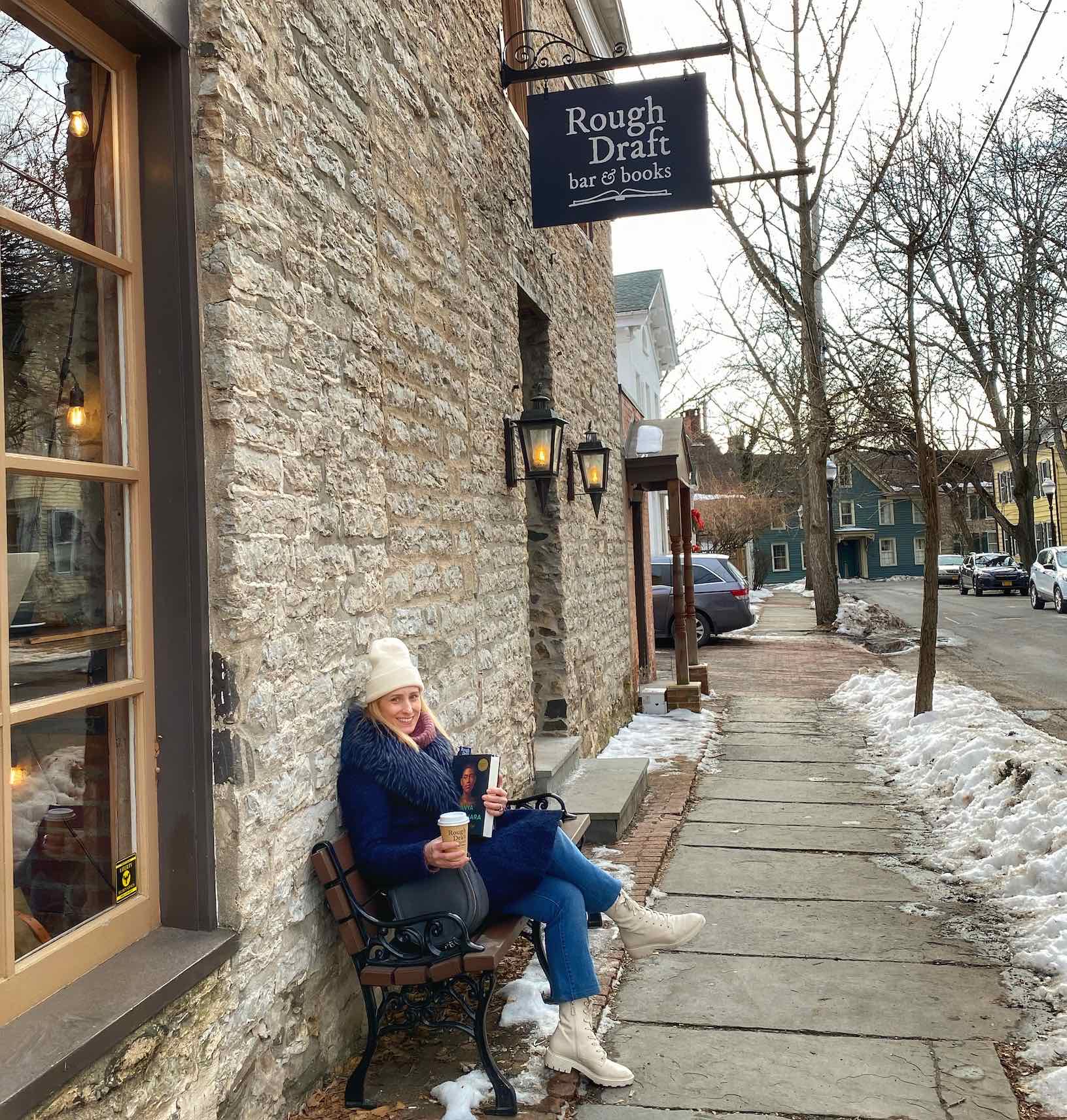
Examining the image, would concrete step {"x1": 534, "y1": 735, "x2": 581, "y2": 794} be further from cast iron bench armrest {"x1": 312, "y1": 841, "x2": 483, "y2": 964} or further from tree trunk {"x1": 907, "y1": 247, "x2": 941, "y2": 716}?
tree trunk {"x1": 907, "y1": 247, "x2": 941, "y2": 716}

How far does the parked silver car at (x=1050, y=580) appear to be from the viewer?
2178cm

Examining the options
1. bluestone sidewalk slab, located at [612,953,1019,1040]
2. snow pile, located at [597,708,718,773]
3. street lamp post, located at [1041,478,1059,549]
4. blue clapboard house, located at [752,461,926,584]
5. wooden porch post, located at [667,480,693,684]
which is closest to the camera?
bluestone sidewalk slab, located at [612,953,1019,1040]

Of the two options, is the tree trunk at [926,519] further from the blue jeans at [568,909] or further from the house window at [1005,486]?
the house window at [1005,486]

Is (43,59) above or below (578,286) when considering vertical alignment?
below

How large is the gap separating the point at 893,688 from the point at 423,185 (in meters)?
7.84

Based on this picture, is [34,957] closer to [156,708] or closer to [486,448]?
[156,708]

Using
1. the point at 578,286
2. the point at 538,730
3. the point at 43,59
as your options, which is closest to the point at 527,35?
the point at 578,286

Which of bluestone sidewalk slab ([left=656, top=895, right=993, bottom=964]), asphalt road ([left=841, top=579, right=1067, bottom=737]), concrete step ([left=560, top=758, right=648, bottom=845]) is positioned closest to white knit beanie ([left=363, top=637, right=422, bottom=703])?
bluestone sidewalk slab ([left=656, top=895, right=993, bottom=964])

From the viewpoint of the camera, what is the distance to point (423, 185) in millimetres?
4328

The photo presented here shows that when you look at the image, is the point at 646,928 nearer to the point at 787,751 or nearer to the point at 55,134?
the point at 55,134

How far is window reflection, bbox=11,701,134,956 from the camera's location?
81.8 inches

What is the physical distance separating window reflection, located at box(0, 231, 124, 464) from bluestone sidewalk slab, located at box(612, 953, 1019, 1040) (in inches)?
106

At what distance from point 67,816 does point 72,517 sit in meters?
0.68

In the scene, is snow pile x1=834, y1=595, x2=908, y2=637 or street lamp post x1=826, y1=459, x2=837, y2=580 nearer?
snow pile x1=834, y1=595, x2=908, y2=637
